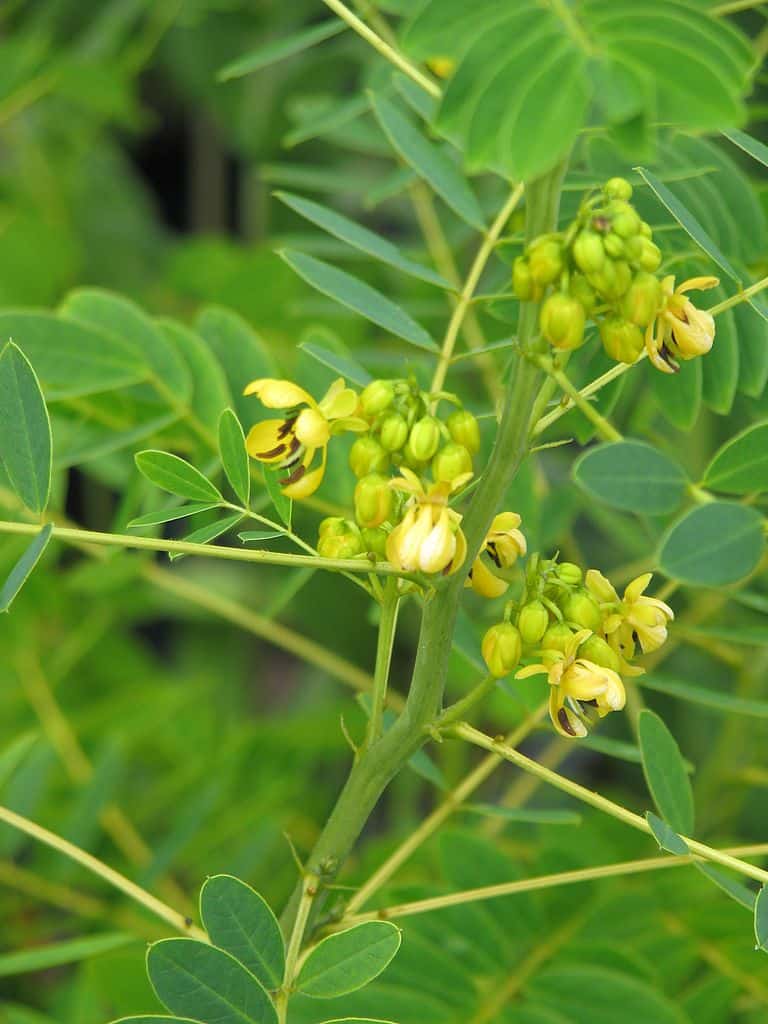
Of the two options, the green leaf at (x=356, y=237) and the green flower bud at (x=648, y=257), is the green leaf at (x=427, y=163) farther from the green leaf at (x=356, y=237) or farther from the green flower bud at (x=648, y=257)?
Result: the green flower bud at (x=648, y=257)

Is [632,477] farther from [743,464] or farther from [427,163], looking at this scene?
[427,163]

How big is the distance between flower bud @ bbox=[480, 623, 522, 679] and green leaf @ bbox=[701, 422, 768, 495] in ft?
0.43

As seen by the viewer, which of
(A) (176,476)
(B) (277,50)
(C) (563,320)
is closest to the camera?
(C) (563,320)

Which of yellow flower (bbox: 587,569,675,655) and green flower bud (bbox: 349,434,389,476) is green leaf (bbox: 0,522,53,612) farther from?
yellow flower (bbox: 587,569,675,655)

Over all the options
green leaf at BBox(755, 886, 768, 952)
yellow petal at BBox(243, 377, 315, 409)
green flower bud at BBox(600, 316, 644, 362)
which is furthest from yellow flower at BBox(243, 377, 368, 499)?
green leaf at BBox(755, 886, 768, 952)

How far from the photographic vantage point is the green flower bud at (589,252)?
0.42m

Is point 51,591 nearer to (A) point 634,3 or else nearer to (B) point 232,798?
(B) point 232,798

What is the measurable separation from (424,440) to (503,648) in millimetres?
88

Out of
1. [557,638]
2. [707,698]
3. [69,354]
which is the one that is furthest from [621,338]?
[69,354]

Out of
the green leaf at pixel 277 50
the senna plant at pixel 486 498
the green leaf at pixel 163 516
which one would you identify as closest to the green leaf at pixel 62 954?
the senna plant at pixel 486 498

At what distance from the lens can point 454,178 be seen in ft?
2.17

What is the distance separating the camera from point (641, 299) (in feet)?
1.44

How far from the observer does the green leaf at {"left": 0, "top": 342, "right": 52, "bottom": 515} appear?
0.52 m

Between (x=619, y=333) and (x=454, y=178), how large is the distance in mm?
245
